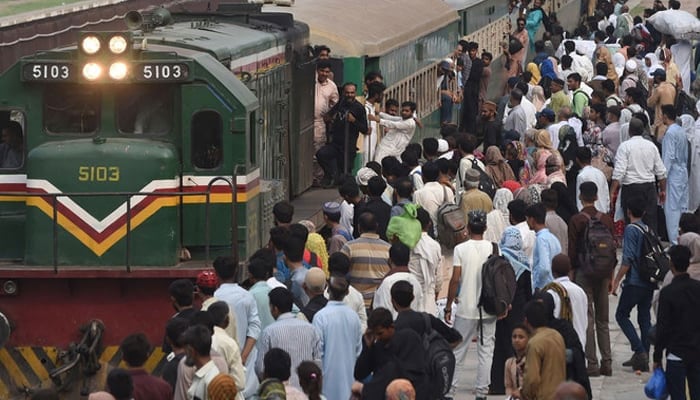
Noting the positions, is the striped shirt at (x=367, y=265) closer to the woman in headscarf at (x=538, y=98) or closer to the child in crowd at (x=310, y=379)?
the child in crowd at (x=310, y=379)

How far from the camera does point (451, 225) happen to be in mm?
15625

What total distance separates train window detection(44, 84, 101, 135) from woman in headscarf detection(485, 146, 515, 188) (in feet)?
17.8

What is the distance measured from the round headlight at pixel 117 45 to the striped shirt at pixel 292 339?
3.20 meters

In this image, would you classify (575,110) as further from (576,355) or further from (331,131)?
(576,355)

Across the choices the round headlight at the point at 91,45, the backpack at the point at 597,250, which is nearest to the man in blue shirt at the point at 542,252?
the backpack at the point at 597,250

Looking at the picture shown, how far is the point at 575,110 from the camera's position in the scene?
Result: 23.8m

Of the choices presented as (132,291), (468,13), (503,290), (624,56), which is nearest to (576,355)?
(503,290)

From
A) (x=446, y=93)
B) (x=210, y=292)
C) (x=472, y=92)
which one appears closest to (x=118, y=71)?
(x=210, y=292)

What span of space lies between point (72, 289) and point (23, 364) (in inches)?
26.8

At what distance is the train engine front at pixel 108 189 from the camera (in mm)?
13797

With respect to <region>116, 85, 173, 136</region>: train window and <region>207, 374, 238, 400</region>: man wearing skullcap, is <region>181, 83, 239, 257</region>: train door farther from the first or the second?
<region>207, 374, 238, 400</region>: man wearing skullcap

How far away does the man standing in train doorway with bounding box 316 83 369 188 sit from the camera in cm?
2020

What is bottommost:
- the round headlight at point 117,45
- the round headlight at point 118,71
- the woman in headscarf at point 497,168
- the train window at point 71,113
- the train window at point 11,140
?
the woman in headscarf at point 497,168

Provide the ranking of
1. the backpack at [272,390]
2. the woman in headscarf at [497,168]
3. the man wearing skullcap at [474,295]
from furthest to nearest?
the woman in headscarf at [497,168] < the man wearing skullcap at [474,295] < the backpack at [272,390]
